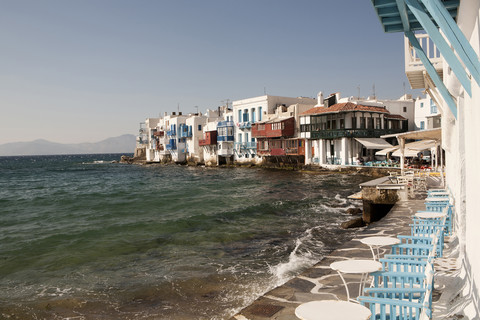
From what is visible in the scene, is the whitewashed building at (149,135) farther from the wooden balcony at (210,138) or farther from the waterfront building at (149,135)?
the wooden balcony at (210,138)

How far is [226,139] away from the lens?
6353cm

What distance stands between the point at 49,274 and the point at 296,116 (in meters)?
43.9

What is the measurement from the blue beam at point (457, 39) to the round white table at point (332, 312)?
7.66 ft

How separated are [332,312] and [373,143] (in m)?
40.6

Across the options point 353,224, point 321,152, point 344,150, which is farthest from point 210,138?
point 353,224

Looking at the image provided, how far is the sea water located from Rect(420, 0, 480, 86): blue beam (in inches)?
242

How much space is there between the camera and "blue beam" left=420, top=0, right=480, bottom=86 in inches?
107

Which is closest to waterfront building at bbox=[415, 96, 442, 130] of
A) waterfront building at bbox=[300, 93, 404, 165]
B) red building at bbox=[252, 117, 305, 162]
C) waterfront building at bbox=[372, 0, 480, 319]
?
waterfront building at bbox=[300, 93, 404, 165]

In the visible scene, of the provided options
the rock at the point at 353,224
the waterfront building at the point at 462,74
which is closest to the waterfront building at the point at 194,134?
the rock at the point at 353,224

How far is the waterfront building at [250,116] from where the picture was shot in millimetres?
56656

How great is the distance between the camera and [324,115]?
45250mm

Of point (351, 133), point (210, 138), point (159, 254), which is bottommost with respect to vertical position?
point (159, 254)

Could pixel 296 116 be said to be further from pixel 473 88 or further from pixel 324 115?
pixel 473 88

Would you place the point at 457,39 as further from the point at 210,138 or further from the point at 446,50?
the point at 210,138
